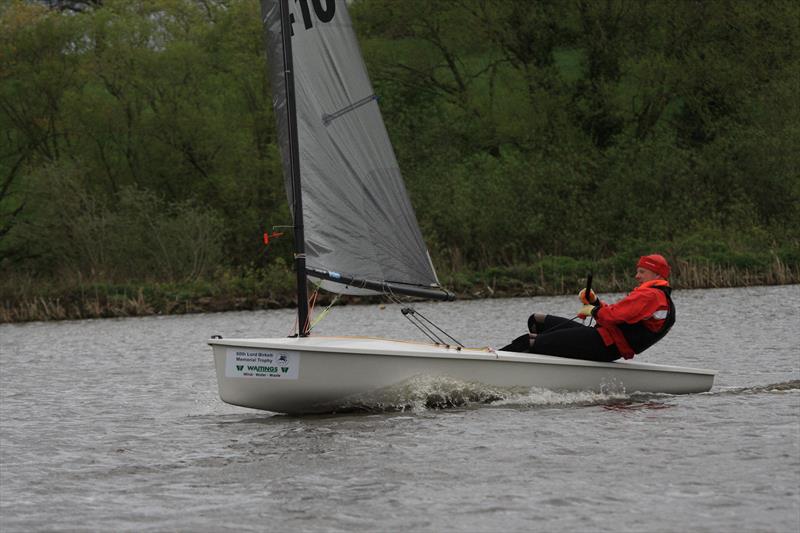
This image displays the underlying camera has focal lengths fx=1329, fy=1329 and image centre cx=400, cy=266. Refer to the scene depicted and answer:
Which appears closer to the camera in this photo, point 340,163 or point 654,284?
point 654,284

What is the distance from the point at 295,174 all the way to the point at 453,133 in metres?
34.3

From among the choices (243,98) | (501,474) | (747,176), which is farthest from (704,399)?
(243,98)

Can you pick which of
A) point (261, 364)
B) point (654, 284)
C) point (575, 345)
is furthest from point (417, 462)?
point (654, 284)

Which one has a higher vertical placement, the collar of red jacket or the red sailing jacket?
the collar of red jacket

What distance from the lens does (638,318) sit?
1266 centimetres

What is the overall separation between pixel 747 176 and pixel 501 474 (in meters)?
34.3

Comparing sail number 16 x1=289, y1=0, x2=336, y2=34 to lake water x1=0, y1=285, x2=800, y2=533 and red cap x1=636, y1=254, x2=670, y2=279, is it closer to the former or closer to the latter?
lake water x1=0, y1=285, x2=800, y2=533

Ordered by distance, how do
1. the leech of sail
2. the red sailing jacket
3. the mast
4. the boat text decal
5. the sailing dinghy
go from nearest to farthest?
the boat text decal, the sailing dinghy, the red sailing jacket, the mast, the leech of sail

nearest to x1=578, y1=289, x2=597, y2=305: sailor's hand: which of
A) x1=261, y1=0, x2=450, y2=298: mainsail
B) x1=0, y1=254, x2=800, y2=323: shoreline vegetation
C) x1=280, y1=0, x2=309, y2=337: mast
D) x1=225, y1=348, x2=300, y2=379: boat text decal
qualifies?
x1=261, y1=0, x2=450, y2=298: mainsail

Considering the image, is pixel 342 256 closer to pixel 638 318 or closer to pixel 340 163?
pixel 340 163

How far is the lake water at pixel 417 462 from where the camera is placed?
28.5 ft

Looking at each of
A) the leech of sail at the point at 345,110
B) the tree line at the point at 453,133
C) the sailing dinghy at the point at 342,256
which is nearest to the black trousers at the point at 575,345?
the sailing dinghy at the point at 342,256

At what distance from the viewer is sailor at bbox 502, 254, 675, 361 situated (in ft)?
41.5

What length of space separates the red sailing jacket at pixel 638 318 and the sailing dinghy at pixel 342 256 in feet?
1.05
